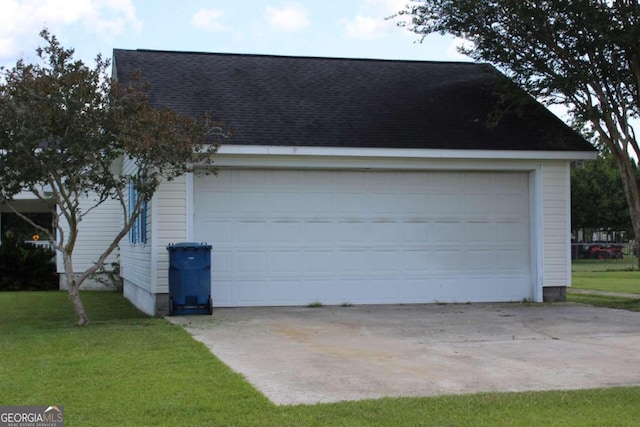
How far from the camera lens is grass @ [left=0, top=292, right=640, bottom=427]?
5.58 metres

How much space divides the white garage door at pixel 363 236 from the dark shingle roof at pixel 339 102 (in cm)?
73

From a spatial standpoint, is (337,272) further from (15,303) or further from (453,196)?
(15,303)

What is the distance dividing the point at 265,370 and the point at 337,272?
663 cm

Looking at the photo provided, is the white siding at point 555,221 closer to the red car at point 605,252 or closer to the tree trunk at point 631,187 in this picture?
the tree trunk at point 631,187

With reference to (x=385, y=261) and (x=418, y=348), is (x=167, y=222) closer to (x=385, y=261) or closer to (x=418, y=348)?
(x=385, y=261)

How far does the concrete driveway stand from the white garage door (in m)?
0.69

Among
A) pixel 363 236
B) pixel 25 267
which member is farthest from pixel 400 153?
pixel 25 267

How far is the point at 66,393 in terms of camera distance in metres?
6.38

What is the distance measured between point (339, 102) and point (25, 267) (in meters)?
12.6

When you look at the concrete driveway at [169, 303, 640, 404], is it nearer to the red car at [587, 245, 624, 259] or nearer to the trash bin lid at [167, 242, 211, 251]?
the trash bin lid at [167, 242, 211, 251]

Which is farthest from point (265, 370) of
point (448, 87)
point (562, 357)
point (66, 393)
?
point (448, 87)

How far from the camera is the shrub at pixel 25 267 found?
73.6ft

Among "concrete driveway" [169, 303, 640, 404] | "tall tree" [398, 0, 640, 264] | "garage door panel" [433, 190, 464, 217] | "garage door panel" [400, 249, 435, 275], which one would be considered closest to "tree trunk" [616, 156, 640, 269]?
"tall tree" [398, 0, 640, 264]

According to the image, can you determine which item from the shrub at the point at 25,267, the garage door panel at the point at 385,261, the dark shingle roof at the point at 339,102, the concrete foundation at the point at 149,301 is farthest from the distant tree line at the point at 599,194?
the concrete foundation at the point at 149,301
